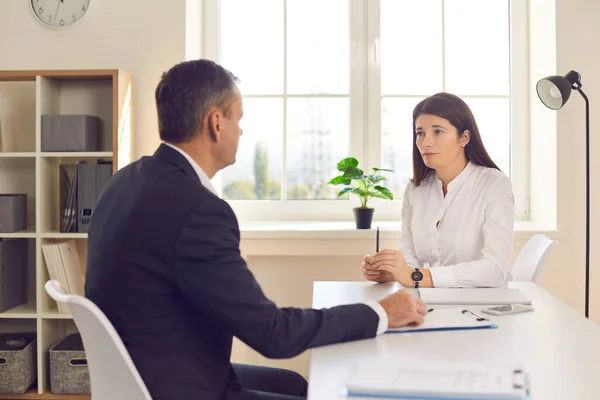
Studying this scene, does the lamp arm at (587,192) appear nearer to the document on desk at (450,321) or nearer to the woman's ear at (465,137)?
the woman's ear at (465,137)

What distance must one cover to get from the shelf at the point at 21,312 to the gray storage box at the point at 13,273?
3 centimetres

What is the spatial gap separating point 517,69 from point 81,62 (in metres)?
2.26

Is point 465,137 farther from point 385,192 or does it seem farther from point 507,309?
point 507,309

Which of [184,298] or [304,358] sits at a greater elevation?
[184,298]

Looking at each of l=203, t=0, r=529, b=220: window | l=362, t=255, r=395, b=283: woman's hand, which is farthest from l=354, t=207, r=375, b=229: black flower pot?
l=362, t=255, r=395, b=283: woman's hand

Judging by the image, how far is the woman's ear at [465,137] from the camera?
2541 mm

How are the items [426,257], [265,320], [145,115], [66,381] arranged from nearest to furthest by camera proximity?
[265,320], [426,257], [66,381], [145,115]

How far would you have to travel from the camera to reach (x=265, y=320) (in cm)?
136

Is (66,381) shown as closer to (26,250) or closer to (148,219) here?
(26,250)

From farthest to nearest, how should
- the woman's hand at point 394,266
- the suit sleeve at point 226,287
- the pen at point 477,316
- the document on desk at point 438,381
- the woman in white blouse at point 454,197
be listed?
the woman in white blouse at point 454,197 → the woman's hand at point 394,266 → the pen at point 477,316 → the suit sleeve at point 226,287 → the document on desk at point 438,381

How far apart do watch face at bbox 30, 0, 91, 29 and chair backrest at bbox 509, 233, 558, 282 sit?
2359mm

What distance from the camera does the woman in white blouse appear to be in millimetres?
2383

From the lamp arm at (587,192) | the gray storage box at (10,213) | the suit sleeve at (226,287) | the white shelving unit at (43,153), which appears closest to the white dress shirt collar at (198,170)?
the suit sleeve at (226,287)

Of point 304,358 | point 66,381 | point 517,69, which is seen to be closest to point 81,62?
point 66,381
